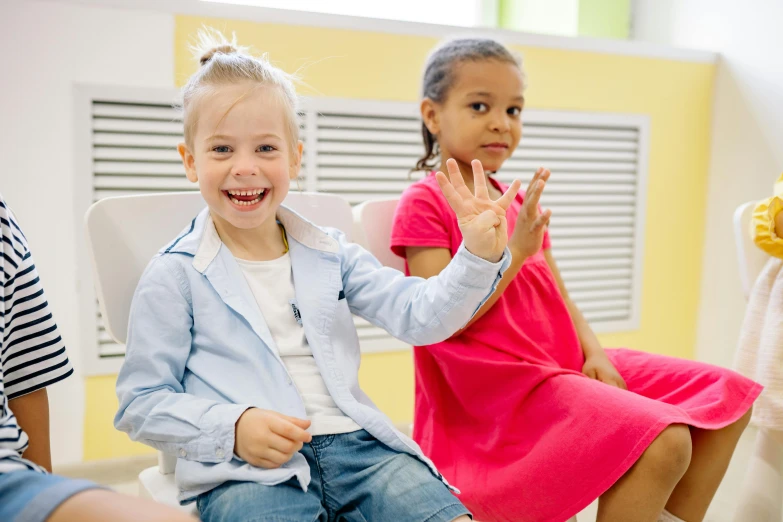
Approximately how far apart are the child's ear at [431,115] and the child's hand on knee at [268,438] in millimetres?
680

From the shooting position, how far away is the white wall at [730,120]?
6.93 feet

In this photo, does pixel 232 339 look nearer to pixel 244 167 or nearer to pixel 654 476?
pixel 244 167

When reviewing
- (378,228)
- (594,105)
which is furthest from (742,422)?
(594,105)

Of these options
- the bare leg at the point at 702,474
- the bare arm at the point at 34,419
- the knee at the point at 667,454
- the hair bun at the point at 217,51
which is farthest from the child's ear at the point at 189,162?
the bare leg at the point at 702,474

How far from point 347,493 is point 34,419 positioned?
393 millimetres

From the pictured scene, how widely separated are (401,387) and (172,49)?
3.70ft

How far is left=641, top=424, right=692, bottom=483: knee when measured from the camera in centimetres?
94

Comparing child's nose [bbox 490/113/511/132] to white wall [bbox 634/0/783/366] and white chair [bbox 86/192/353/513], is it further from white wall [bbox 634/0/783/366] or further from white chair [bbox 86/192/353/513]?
white wall [bbox 634/0/783/366]

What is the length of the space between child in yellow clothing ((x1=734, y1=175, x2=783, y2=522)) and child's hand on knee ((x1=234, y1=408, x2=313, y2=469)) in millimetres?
940

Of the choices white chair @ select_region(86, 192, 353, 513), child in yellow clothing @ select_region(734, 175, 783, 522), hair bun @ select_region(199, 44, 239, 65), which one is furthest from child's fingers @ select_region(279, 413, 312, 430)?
child in yellow clothing @ select_region(734, 175, 783, 522)

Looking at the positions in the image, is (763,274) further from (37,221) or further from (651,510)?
(37,221)

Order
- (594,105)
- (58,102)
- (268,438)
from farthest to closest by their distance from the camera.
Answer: (594,105), (58,102), (268,438)

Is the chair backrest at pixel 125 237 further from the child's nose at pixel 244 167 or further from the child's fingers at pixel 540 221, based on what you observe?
the child's fingers at pixel 540 221

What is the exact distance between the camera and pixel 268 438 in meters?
0.79
